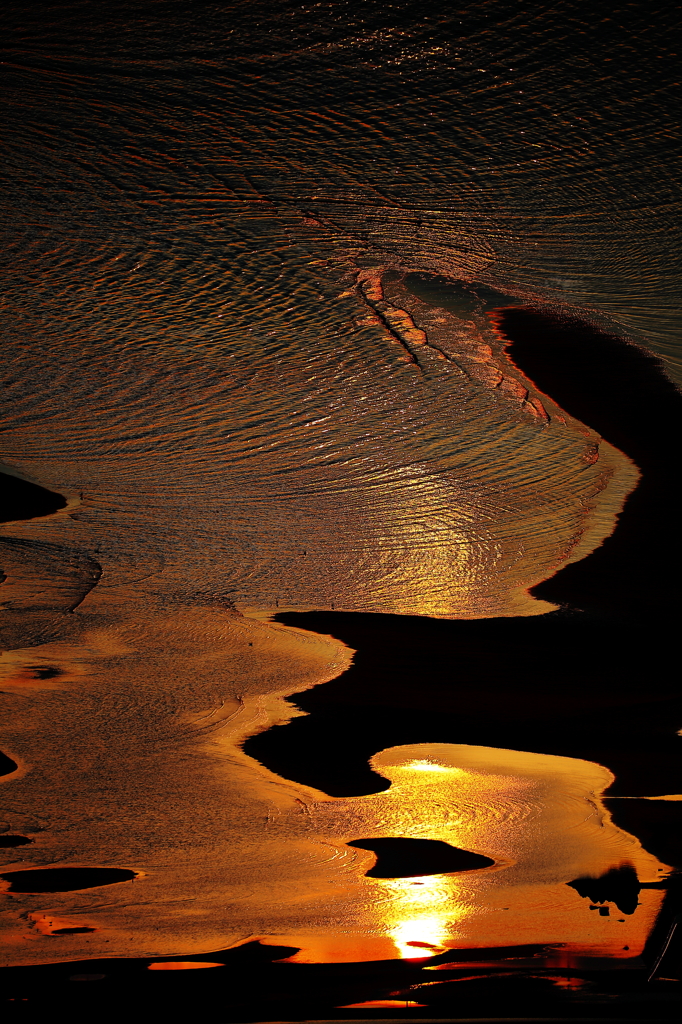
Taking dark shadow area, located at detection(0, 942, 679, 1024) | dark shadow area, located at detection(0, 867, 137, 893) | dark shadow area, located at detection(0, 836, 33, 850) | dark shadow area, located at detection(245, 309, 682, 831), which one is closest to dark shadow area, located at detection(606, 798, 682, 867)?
dark shadow area, located at detection(245, 309, 682, 831)

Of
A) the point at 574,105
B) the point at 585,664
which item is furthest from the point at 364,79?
the point at 585,664

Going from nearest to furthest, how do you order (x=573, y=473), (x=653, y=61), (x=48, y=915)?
(x=653, y=61) → (x=573, y=473) → (x=48, y=915)

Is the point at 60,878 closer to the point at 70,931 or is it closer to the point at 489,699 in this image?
the point at 70,931

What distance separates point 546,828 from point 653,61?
0.81 metres

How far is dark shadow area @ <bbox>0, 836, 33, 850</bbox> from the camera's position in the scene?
917 mm

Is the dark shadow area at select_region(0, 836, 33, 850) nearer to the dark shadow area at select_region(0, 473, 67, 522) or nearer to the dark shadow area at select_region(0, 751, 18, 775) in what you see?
the dark shadow area at select_region(0, 751, 18, 775)

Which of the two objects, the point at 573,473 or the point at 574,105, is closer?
the point at 574,105

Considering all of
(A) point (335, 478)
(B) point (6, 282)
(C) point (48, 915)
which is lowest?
(C) point (48, 915)

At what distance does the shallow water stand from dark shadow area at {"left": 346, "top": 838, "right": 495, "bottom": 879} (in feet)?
0.04

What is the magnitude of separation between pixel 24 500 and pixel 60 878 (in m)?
0.43

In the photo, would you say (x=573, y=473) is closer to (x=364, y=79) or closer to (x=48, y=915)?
(x=364, y=79)

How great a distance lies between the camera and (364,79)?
376mm

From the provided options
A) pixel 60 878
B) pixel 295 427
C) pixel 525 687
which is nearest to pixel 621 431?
pixel 295 427

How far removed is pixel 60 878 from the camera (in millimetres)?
897
